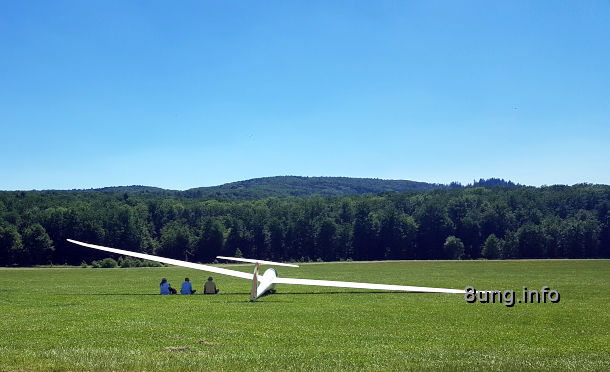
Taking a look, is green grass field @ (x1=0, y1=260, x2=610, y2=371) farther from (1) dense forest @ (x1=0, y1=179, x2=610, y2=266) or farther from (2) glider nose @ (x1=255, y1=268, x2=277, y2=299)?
(1) dense forest @ (x1=0, y1=179, x2=610, y2=266)

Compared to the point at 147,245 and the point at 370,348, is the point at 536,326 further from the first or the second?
the point at 147,245

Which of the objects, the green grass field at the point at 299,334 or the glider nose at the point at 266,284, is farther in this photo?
the glider nose at the point at 266,284

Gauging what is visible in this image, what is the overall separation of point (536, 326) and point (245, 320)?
8262mm

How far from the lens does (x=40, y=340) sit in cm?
1373

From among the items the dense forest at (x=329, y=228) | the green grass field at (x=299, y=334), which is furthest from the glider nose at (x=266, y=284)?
the dense forest at (x=329, y=228)

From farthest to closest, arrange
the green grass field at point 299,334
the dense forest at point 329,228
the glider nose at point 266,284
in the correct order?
the dense forest at point 329,228 → the glider nose at point 266,284 → the green grass field at point 299,334

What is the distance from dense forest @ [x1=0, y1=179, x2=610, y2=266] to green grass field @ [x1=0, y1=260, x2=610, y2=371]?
80387 millimetres

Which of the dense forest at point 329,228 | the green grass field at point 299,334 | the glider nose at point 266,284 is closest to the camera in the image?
the green grass field at point 299,334

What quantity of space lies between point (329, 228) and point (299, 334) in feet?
321

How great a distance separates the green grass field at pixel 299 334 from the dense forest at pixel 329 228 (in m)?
80.4

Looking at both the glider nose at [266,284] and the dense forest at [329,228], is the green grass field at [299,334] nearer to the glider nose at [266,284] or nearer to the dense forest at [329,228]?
the glider nose at [266,284]

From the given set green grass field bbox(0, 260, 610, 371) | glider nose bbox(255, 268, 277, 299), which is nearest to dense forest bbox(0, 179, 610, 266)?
glider nose bbox(255, 268, 277, 299)

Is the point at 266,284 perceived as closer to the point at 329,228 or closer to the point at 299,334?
the point at 299,334

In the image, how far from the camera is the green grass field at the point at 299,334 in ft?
37.4
